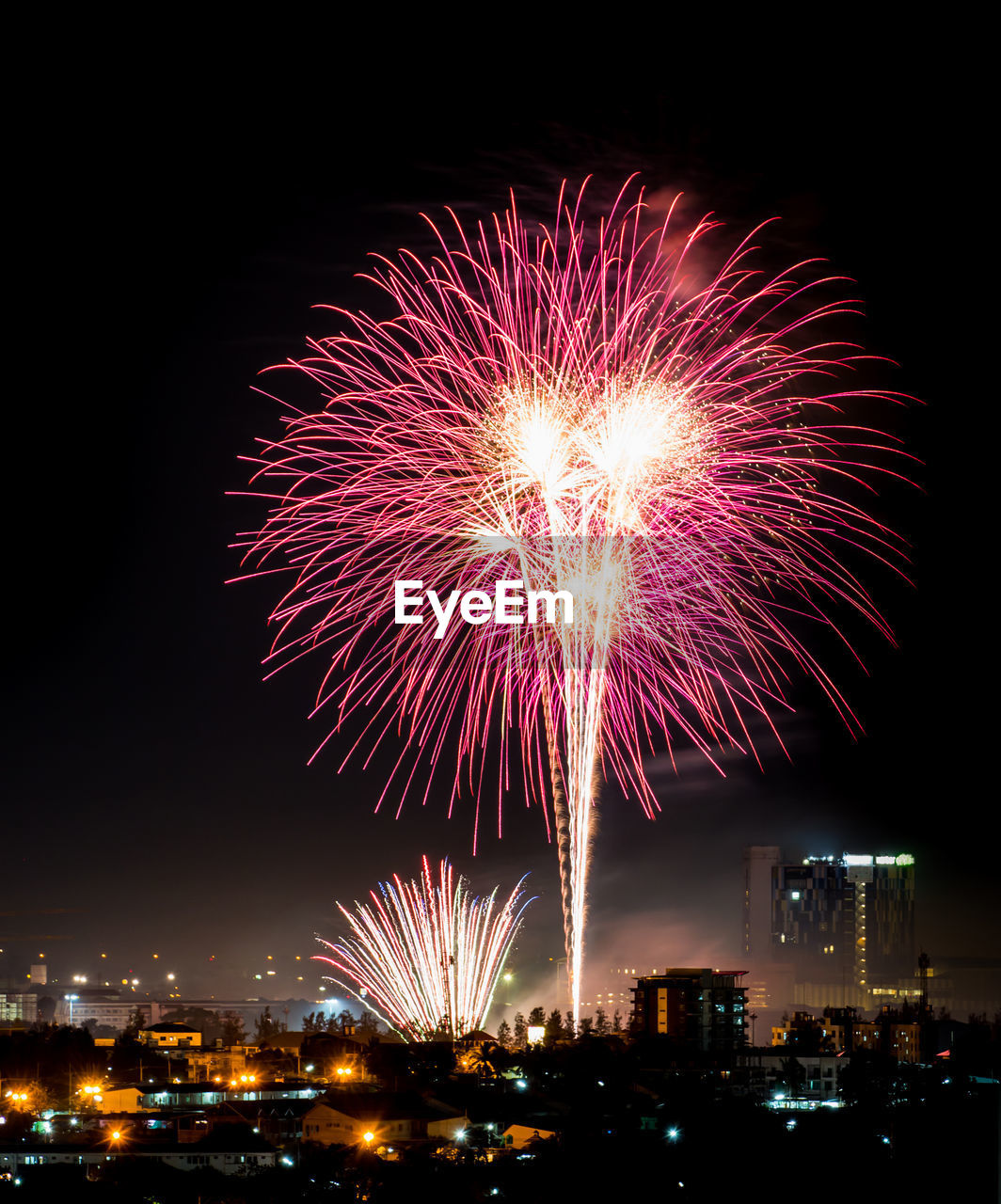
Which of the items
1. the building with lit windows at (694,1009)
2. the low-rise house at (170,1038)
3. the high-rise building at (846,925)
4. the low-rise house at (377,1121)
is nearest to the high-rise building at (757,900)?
the high-rise building at (846,925)

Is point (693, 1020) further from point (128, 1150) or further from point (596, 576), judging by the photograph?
point (596, 576)

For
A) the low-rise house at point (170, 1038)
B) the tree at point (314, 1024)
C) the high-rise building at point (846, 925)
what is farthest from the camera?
the high-rise building at point (846, 925)

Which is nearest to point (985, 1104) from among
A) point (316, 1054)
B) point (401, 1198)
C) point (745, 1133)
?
point (745, 1133)

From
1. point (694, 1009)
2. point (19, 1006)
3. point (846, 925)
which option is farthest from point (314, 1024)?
point (846, 925)

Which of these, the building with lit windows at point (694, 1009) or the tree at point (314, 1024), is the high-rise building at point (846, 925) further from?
the building with lit windows at point (694, 1009)

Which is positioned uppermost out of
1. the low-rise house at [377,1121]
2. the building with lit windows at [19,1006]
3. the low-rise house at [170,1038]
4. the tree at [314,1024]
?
the low-rise house at [377,1121]

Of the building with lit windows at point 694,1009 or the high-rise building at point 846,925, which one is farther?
the high-rise building at point 846,925

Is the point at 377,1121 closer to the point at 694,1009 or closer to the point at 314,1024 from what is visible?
the point at 694,1009

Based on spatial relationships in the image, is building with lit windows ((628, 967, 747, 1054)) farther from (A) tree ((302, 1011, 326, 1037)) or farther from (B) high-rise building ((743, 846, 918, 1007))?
(B) high-rise building ((743, 846, 918, 1007))
